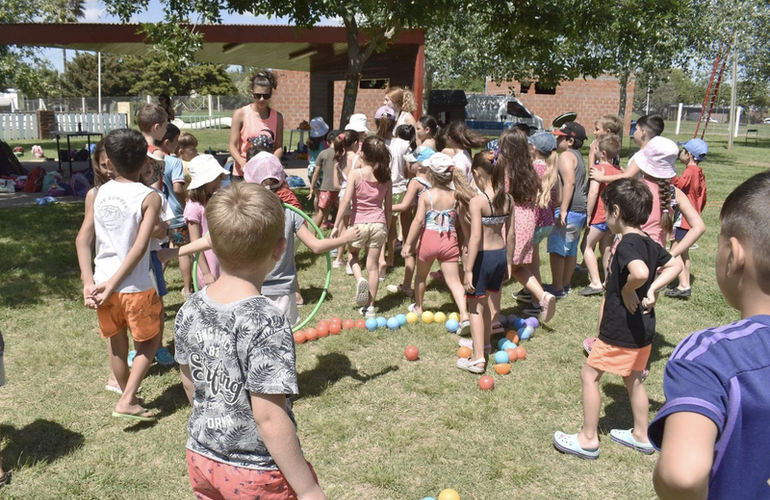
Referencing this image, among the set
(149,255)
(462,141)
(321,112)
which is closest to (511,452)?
(149,255)

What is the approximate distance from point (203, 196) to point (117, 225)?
3.59 feet

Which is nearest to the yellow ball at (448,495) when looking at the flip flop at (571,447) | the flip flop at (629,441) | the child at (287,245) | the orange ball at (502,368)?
the flip flop at (571,447)

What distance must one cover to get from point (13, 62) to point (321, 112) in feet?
42.3

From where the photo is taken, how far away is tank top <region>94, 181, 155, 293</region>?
3783 millimetres

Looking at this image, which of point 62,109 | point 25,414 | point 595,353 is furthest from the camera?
point 62,109

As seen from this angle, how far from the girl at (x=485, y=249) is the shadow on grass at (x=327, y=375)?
0.77m

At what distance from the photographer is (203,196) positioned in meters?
4.83

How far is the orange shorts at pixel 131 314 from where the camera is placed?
3.91m

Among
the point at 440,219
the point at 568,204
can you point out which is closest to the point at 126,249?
the point at 440,219

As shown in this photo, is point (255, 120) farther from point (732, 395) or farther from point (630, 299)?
point (732, 395)

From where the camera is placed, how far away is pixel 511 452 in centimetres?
396

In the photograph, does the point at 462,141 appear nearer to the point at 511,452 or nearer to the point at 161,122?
the point at 161,122

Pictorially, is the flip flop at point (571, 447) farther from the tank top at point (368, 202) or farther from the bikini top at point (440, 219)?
the tank top at point (368, 202)

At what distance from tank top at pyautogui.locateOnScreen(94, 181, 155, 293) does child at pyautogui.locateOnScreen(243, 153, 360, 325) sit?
3.00ft
